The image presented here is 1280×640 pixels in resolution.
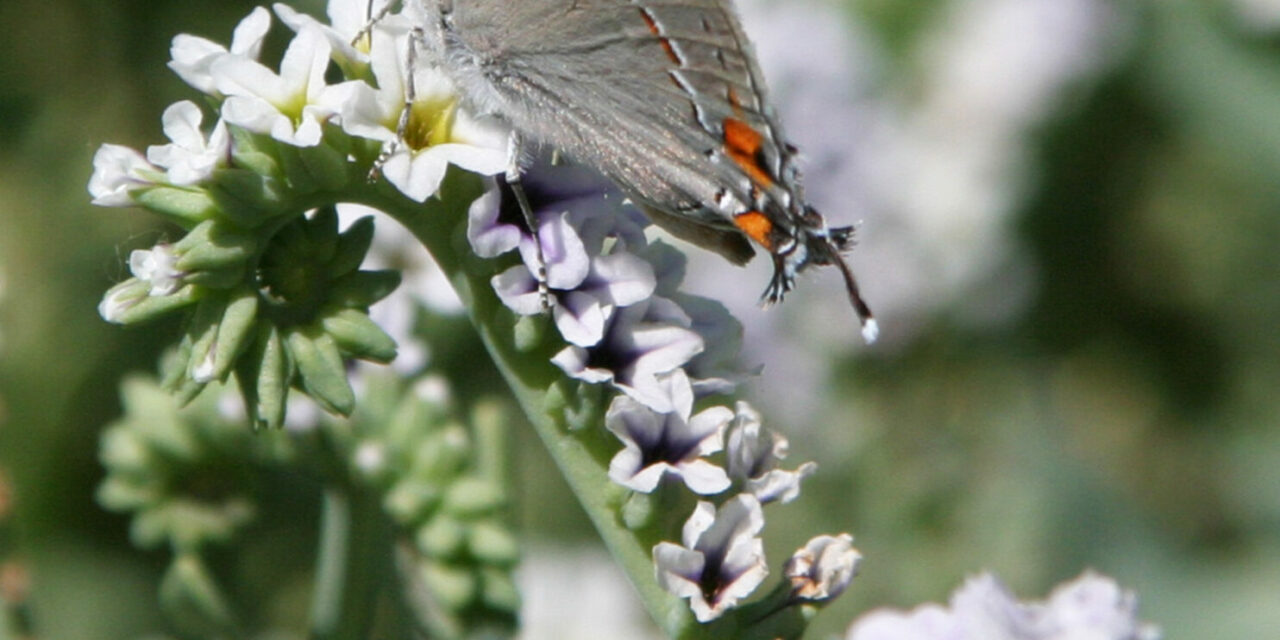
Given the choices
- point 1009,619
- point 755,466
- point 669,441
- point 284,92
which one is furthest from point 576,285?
point 1009,619

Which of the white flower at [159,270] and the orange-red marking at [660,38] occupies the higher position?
the orange-red marking at [660,38]

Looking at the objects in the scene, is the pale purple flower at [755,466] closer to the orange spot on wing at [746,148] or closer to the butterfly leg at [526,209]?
the butterfly leg at [526,209]

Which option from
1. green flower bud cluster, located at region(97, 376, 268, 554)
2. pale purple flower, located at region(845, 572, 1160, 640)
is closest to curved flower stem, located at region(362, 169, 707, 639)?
pale purple flower, located at region(845, 572, 1160, 640)

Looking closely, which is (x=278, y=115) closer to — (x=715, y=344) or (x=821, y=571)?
(x=715, y=344)

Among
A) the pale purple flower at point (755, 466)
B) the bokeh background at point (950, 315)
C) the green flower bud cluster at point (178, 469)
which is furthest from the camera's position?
the bokeh background at point (950, 315)

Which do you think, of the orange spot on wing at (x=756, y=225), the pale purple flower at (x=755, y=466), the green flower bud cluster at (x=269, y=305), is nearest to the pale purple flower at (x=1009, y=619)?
the pale purple flower at (x=755, y=466)

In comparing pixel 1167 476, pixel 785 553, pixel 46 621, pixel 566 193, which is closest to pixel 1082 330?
pixel 1167 476

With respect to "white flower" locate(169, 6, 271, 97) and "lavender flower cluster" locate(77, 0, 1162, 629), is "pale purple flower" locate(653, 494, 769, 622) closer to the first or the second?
"lavender flower cluster" locate(77, 0, 1162, 629)
